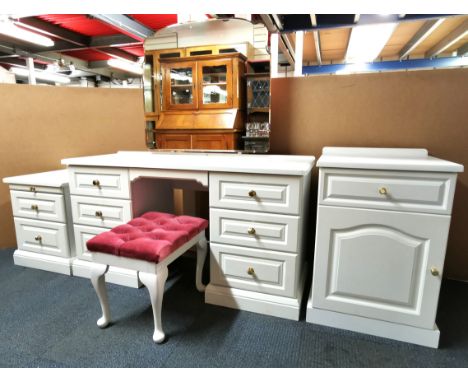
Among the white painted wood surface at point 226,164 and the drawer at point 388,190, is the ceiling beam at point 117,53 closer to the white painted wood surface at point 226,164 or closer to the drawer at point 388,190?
the white painted wood surface at point 226,164

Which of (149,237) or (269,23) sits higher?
(269,23)

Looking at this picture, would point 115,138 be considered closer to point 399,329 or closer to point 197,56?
point 197,56

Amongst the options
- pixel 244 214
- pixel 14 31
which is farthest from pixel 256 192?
pixel 14 31

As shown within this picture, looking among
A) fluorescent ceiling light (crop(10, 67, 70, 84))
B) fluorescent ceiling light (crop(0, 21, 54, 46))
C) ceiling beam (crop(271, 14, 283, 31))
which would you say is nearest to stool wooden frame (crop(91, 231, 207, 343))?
ceiling beam (crop(271, 14, 283, 31))

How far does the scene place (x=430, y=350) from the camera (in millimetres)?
1182

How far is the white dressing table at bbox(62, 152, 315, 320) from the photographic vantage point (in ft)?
4.24

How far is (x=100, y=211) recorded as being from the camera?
5.42ft

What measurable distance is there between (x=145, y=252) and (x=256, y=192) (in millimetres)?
539

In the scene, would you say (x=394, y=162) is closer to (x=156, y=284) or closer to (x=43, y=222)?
(x=156, y=284)

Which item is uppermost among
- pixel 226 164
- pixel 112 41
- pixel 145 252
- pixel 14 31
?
pixel 112 41

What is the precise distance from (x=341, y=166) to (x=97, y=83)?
6675 mm

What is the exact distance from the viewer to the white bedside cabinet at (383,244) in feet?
3.62

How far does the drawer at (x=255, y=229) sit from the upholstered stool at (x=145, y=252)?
0.12 metres
